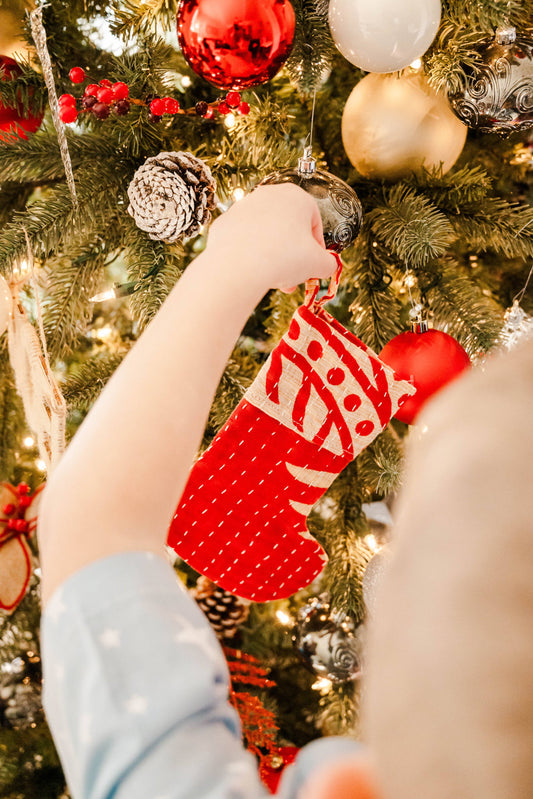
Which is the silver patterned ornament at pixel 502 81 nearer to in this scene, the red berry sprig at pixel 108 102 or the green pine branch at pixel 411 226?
the green pine branch at pixel 411 226

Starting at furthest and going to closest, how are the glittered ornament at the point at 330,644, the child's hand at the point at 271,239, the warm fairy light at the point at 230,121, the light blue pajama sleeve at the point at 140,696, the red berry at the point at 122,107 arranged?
the glittered ornament at the point at 330,644
the warm fairy light at the point at 230,121
the red berry at the point at 122,107
the child's hand at the point at 271,239
the light blue pajama sleeve at the point at 140,696

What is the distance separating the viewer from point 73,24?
2.52 ft

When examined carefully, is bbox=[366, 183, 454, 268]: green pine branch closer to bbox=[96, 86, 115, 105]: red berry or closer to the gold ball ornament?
the gold ball ornament

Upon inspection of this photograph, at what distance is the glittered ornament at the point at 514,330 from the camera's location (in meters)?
0.73

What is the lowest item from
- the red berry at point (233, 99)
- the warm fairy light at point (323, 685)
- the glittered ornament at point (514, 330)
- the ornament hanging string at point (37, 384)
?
the warm fairy light at point (323, 685)

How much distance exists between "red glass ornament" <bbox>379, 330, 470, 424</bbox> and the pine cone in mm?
514

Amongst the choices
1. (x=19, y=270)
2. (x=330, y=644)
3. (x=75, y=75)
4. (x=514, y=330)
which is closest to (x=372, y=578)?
(x=330, y=644)

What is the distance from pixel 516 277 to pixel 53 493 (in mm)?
933

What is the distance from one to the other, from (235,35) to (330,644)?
781mm

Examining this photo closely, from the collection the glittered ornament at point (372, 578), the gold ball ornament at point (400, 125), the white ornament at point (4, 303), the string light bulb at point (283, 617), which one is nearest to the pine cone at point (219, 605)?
the string light bulb at point (283, 617)

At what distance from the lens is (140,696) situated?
27 cm

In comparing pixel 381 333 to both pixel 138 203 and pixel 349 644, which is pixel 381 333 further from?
pixel 349 644

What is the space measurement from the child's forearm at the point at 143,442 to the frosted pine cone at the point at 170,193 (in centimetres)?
31

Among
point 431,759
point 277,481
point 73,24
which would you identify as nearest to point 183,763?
point 431,759
